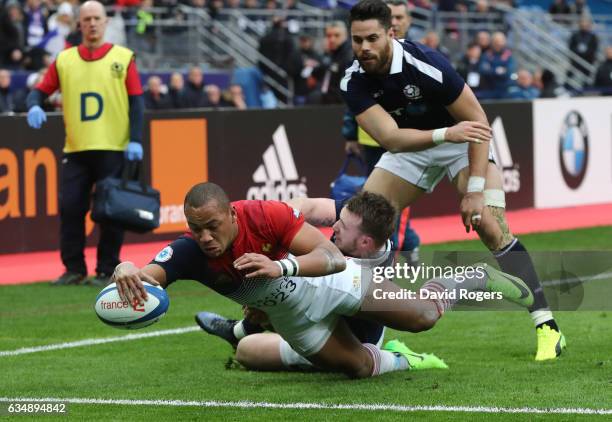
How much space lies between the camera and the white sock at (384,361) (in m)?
7.60

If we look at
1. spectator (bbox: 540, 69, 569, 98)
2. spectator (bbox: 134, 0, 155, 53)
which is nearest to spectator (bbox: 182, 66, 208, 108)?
spectator (bbox: 134, 0, 155, 53)

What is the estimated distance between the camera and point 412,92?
320 inches

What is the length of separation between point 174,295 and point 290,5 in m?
13.2

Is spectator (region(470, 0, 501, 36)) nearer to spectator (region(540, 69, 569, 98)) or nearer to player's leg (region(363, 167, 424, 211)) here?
spectator (region(540, 69, 569, 98))

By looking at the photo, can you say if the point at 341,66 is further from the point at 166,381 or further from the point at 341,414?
the point at 341,414

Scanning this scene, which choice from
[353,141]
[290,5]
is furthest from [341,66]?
[290,5]

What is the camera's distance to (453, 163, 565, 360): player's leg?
8141 millimetres

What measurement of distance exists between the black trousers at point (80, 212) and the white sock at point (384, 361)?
5081 mm

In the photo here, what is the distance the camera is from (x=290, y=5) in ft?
79.3

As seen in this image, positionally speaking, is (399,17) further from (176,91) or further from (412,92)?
(176,91)

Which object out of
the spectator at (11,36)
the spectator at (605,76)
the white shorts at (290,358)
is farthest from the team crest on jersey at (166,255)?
the spectator at (605,76)

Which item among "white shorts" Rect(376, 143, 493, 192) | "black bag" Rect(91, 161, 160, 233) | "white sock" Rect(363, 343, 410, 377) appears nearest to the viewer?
"white sock" Rect(363, 343, 410, 377)

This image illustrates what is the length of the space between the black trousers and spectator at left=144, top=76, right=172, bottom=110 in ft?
19.6

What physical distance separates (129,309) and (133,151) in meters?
5.74
